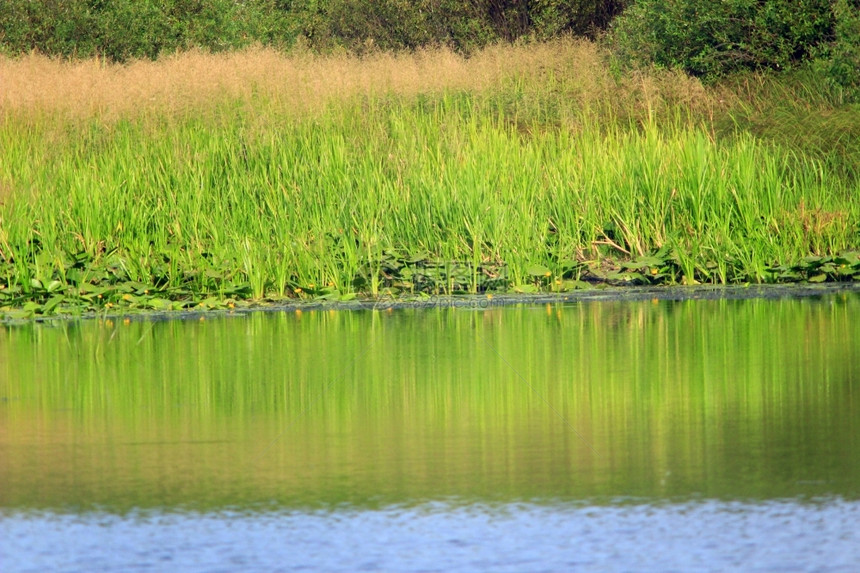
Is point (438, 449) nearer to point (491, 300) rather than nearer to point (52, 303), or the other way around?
point (491, 300)

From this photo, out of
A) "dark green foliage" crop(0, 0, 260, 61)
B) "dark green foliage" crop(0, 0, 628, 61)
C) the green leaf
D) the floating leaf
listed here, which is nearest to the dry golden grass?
the floating leaf

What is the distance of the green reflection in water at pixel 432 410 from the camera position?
475cm

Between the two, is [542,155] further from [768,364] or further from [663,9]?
[768,364]

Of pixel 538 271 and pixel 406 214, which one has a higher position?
pixel 406 214

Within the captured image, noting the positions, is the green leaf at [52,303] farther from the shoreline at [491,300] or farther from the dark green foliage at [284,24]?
the dark green foliage at [284,24]

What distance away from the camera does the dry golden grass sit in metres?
14.3

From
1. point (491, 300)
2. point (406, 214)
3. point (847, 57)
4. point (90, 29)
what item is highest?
point (90, 29)

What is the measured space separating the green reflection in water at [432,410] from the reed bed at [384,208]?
1.35 m

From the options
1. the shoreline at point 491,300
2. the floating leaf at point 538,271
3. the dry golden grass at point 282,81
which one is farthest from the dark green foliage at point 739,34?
the floating leaf at point 538,271

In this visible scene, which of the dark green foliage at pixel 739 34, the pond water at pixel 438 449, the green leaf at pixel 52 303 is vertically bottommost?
the pond water at pixel 438 449

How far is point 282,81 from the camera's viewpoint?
49.8 feet

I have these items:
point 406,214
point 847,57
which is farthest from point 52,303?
point 847,57

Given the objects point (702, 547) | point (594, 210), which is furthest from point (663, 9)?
point (702, 547)

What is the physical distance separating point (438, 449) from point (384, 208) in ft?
20.7
